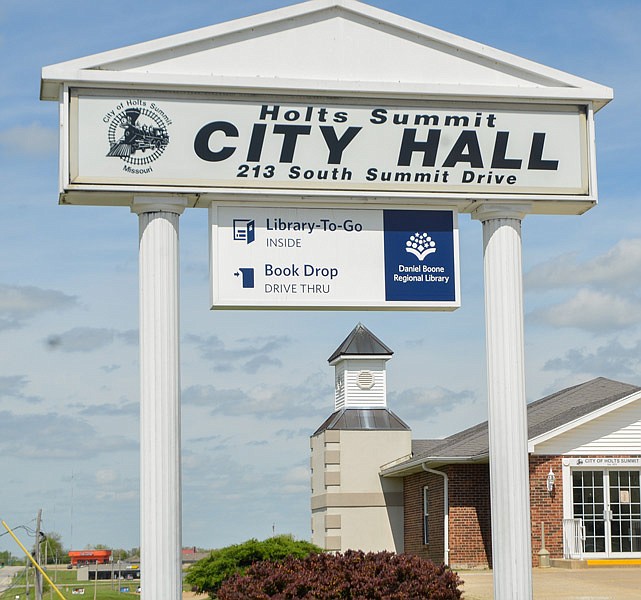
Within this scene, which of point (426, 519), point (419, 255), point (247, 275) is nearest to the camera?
point (247, 275)

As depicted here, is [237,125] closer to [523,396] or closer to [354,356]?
[523,396]

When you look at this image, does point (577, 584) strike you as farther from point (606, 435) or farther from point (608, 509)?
point (606, 435)

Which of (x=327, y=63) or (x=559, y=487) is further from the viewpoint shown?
(x=559, y=487)

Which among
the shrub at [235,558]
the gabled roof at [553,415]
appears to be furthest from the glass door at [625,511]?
the shrub at [235,558]

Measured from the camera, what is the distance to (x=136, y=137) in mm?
11891

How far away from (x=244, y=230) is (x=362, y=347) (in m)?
23.5

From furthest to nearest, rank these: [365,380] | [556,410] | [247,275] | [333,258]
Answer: [365,380]
[556,410]
[333,258]
[247,275]

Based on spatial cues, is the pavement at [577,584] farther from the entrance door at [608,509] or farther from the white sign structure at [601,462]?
the white sign structure at [601,462]

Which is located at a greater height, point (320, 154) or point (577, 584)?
point (320, 154)

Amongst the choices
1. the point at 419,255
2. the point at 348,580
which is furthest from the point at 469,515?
the point at 419,255

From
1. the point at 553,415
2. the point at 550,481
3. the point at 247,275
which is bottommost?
the point at 550,481

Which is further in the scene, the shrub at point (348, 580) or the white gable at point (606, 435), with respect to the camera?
the white gable at point (606, 435)

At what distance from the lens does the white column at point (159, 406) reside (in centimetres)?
1145

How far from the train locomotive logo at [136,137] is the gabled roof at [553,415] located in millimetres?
14534
